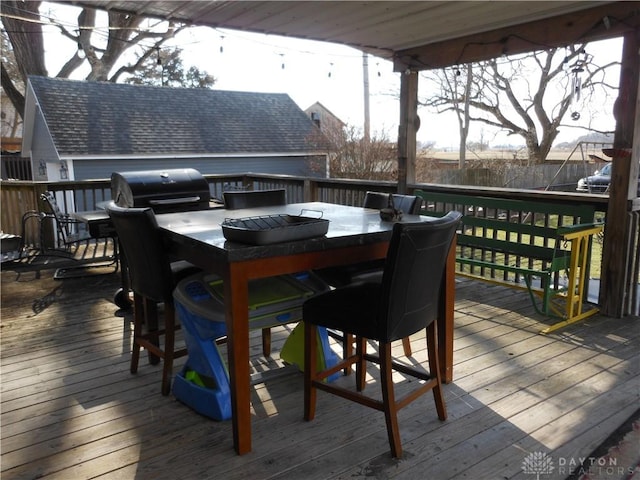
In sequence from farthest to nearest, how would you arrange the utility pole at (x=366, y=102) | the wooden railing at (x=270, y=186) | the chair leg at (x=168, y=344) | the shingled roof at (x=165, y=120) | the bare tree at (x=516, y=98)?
the bare tree at (x=516, y=98)
the utility pole at (x=366, y=102)
the shingled roof at (x=165, y=120)
the wooden railing at (x=270, y=186)
the chair leg at (x=168, y=344)

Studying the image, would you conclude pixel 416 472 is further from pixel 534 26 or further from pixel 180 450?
pixel 534 26

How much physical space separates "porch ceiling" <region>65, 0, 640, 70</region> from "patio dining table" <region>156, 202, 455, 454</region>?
68.7 inches

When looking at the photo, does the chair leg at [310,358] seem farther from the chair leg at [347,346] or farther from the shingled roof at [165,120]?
the shingled roof at [165,120]

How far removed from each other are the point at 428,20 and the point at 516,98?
13.4m

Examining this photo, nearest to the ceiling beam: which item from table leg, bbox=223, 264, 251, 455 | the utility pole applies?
table leg, bbox=223, 264, 251, 455

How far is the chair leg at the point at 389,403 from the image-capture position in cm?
200

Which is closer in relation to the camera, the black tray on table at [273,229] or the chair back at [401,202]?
the black tray on table at [273,229]

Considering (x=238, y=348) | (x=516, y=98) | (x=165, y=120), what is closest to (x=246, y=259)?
(x=238, y=348)

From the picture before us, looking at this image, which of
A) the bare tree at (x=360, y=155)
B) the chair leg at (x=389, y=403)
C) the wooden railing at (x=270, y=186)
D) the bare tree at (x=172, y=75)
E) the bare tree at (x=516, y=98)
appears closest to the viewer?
the chair leg at (x=389, y=403)

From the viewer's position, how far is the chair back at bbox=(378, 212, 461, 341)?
1.89m

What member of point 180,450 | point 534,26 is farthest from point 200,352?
point 534,26

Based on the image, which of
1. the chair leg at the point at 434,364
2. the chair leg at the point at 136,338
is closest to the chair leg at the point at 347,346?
the chair leg at the point at 434,364

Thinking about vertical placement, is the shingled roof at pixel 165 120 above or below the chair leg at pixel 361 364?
above

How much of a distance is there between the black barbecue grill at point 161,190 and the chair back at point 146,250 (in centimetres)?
150
